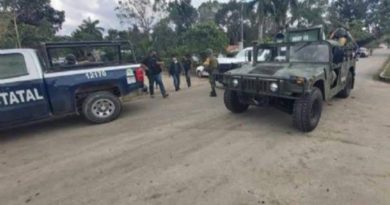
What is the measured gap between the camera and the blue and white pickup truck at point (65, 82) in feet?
19.0

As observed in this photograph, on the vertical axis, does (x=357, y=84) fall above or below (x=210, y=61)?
below

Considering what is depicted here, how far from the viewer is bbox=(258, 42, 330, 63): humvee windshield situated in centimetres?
639

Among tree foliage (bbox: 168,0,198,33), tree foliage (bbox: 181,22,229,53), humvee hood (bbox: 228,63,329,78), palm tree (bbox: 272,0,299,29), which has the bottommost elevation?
humvee hood (bbox: 228,63,329,78)

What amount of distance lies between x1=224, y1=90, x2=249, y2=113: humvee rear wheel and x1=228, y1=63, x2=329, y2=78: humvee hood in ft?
1.79

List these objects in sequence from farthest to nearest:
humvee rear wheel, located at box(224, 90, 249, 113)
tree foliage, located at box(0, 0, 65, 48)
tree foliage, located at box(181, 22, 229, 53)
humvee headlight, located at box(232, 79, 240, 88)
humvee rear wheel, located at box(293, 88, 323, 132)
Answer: tree foliage, located at box(0, 0, 65, 48), tree foliage, located at box(181, 22, 229, 53), humvee rear wheel, located at box(224, 90, 249, 113), humvee headlight, located at box(232, 79, 240, 88), humvee rear wheel, located at box(293, 88, 323, 132)

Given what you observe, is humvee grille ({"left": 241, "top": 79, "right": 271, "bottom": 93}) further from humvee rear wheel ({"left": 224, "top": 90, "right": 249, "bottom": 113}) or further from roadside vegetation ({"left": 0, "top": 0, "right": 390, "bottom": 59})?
roadside vegetation ({"left": 0, "top": 0, "right": 390, "bottom": 59})

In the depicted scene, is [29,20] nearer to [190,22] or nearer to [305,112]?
[190,22]

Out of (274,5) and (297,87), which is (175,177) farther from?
(274,5)

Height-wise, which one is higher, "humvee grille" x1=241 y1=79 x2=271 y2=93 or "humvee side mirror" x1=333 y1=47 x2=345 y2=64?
"humvee side mirror" x1=333 y1=47 x2=345 y2=64

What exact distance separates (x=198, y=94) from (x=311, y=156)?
605 cm

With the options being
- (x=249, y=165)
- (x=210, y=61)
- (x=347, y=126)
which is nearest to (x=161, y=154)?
(x=249, y=165)

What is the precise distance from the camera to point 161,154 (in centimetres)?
477

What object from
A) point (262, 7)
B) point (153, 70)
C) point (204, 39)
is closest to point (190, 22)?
point (262, 7)

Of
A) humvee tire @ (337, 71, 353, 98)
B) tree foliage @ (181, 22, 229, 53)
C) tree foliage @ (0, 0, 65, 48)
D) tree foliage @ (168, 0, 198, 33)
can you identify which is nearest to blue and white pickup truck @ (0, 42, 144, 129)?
humvee tire @ (337, 71, 353, 98)
